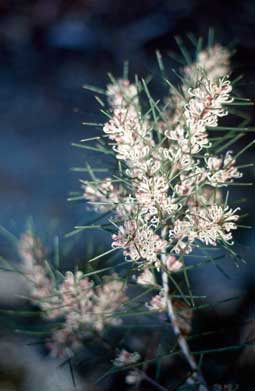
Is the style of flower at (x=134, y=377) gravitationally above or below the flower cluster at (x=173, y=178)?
below

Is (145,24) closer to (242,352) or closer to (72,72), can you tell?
(72,72)

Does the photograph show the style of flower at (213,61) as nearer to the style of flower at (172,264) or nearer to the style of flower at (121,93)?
the style of flower at (121,93)

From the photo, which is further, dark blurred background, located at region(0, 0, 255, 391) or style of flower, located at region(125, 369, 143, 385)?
dark blurred background, located at region(0, 0, 255, 391)

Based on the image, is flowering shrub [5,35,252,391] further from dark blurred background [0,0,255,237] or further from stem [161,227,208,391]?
dark blurred background [0,0,255,237]

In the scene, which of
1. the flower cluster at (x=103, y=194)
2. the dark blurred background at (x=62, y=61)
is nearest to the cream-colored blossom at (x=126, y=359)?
the flower cluster at (x=103, y=194)

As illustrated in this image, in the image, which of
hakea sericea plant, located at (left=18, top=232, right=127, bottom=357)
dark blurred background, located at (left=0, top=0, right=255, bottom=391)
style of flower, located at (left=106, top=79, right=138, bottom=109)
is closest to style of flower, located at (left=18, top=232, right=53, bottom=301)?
hakea sericea plant, located at (left=18, top=232, right=127, bottom=357)
